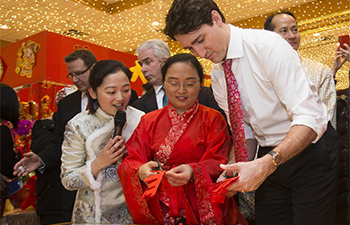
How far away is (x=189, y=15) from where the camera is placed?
4.40ft

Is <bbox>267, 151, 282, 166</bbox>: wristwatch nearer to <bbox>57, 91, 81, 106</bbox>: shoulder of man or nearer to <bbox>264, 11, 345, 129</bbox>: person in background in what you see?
<bbox>264, 11, 345, 129</bbox>: person in background

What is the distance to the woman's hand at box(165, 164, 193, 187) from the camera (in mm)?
1376

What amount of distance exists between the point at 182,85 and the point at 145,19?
473cm

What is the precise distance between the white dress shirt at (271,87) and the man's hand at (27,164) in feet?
3.88

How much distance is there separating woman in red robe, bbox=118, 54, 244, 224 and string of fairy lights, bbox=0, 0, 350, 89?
2982 millimetres

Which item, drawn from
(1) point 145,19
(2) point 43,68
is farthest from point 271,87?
(1) point 145,19

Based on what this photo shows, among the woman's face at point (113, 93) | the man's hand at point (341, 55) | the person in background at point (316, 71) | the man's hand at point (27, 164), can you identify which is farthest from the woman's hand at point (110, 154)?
the man's hand at point (341, 55)

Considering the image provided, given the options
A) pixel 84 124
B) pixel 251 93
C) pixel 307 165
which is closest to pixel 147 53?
pixel 84 124

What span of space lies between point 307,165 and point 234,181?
0.38m

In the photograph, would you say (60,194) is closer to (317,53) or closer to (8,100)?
(8,100)

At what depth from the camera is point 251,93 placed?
138 cm

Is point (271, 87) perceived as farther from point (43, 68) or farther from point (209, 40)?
point (43, 68)

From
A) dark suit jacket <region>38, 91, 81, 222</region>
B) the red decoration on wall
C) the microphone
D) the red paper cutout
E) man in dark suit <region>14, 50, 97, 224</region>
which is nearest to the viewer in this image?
the red paper cutout

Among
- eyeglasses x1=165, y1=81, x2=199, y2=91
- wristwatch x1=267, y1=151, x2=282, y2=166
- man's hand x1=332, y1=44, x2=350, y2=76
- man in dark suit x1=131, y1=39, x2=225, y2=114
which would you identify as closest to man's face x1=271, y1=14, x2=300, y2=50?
man's hand x1=332, y1=44, x2=350, y2=76
